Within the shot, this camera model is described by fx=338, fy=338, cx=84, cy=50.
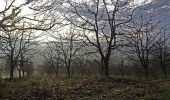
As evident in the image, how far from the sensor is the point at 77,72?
7544 cm

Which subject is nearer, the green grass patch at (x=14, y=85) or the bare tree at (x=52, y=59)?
the green grass patch at (x=14, y=85)

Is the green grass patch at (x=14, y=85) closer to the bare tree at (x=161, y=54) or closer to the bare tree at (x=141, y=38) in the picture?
the bare tree at (x=141, y=38)

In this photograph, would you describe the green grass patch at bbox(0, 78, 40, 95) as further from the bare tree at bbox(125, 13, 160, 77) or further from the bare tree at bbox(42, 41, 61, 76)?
the bare tree at bbox(42, 41, 61, 76)

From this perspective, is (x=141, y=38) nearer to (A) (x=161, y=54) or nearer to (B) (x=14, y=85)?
(A) (x=161, y=54)

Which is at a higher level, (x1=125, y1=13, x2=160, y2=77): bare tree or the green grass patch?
(x1=125, y1=13, x2=160, y2=77): bare tree

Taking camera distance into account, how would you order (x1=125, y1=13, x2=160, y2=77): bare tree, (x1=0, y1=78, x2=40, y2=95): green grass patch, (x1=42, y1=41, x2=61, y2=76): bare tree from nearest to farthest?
(x1=0, y1=78, x2=40, y2=95): green grass patch, (x1=125, y1=13, x2=160, y2=77): bare tree, (x1=42, y1=41, x2=61, y2=76): bare tree

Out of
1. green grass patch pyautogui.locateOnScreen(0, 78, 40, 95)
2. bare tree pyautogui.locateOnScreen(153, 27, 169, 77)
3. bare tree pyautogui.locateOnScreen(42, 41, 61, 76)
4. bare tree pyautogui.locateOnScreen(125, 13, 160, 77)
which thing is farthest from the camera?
bare tree pyautogui.locateOnScreen(42, 41, 61, 76)

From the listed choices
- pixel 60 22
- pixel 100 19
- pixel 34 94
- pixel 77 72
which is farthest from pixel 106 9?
pixel 77 72

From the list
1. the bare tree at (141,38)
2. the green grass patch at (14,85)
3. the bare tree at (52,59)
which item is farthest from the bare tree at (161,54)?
the green grass patch at (14,85)

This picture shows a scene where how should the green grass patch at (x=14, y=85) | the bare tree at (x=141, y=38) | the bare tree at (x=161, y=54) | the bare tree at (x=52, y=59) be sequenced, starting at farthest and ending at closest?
the bare tree at (x=52, y=59) < the bare tree at (x=161, y=54) < the bare tree at (x=141, y=38) < the green grass patch at (x=14, y=85)

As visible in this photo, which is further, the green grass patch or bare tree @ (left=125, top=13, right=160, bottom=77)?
bare tree @ (left=125, top=13, right=160, bottom=77)

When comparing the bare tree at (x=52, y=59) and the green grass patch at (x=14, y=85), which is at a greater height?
the bare tree at (x=52, y=59)

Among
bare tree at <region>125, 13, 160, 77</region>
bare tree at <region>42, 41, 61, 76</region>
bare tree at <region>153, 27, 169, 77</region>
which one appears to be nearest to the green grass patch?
bare tree at <region>125, 13, 160, 77</region>

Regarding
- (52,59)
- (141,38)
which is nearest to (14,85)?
(141,38)
